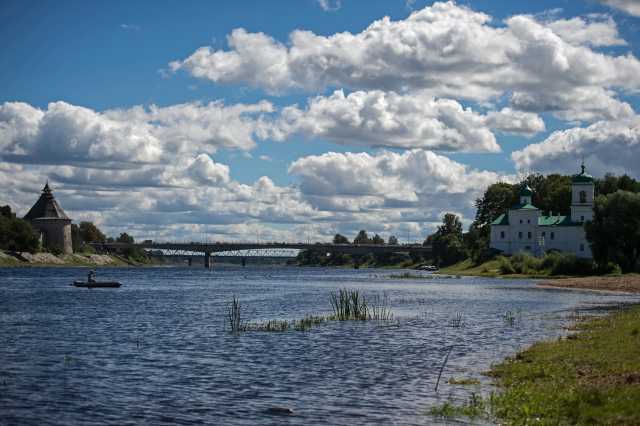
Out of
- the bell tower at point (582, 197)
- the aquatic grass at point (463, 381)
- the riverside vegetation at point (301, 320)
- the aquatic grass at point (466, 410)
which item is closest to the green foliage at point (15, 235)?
the bell tower at point (582, 197)

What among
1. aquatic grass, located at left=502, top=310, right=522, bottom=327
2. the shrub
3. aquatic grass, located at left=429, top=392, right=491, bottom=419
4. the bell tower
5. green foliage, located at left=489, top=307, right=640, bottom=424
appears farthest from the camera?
the bell tower

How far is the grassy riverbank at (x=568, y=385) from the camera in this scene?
70.5ft

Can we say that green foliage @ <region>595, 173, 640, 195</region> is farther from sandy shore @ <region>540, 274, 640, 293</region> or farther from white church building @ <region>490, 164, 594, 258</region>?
sandy shore @ <region>540, 274, 640, 293</region>

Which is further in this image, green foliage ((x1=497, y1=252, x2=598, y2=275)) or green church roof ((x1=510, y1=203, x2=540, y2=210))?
green church roof ((x1=510, y1=203, x2=540, y2=210))

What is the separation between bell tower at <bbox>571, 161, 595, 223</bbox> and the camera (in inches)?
6432

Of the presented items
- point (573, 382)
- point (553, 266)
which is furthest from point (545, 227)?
point (573, 382)

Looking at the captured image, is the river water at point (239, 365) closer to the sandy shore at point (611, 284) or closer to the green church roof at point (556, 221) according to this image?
the sandy shore at point (611, 284)

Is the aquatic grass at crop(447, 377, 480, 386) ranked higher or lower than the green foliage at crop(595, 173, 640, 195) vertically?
lower

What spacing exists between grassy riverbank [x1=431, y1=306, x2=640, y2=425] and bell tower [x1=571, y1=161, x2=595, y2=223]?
132892 mm

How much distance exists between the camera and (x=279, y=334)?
4634 cm

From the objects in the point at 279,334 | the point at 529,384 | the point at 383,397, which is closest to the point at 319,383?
the point at 383,397

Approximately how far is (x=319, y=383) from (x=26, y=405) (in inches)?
406

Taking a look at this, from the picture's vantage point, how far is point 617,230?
11888 cm

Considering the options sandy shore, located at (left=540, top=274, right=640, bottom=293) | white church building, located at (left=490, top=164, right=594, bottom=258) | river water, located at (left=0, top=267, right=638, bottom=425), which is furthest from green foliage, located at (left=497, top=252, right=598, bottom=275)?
river water, located at (left=0, top=267, right=638, bottom=425)
